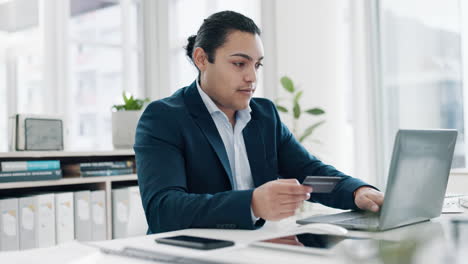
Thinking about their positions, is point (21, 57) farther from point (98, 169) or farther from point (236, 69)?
point (236, 69)

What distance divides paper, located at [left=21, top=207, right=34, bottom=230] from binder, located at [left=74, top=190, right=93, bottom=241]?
26cm

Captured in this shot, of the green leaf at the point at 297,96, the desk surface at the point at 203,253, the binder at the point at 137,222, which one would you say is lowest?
the binder at the point at 137,222

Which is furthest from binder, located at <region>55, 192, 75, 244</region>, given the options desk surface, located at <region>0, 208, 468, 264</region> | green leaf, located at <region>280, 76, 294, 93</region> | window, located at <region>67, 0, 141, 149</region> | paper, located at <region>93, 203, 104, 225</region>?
desk surface, located at <region>0, 208, 468, 264</region>

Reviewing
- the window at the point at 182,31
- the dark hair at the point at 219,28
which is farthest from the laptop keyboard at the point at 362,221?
the window at the point at 182,31

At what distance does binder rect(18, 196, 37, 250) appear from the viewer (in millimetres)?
2619

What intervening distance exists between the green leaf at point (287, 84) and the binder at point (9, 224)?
5.61 ft

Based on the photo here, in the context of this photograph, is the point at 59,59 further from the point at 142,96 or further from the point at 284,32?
the point at 284,32

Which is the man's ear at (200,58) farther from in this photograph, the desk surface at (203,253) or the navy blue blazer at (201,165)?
the desk surface at (203,253)

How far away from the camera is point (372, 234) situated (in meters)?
0.48

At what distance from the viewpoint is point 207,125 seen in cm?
158

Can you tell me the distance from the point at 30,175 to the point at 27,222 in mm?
244

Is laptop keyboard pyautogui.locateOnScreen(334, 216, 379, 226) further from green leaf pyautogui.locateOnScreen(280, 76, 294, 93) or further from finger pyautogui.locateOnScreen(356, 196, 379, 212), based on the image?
green leaf pyautogui.locateOnScreen(280, 76, 294, 93)

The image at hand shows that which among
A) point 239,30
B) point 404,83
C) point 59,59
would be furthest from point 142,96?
point 239,30

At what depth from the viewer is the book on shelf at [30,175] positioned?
2.56m
